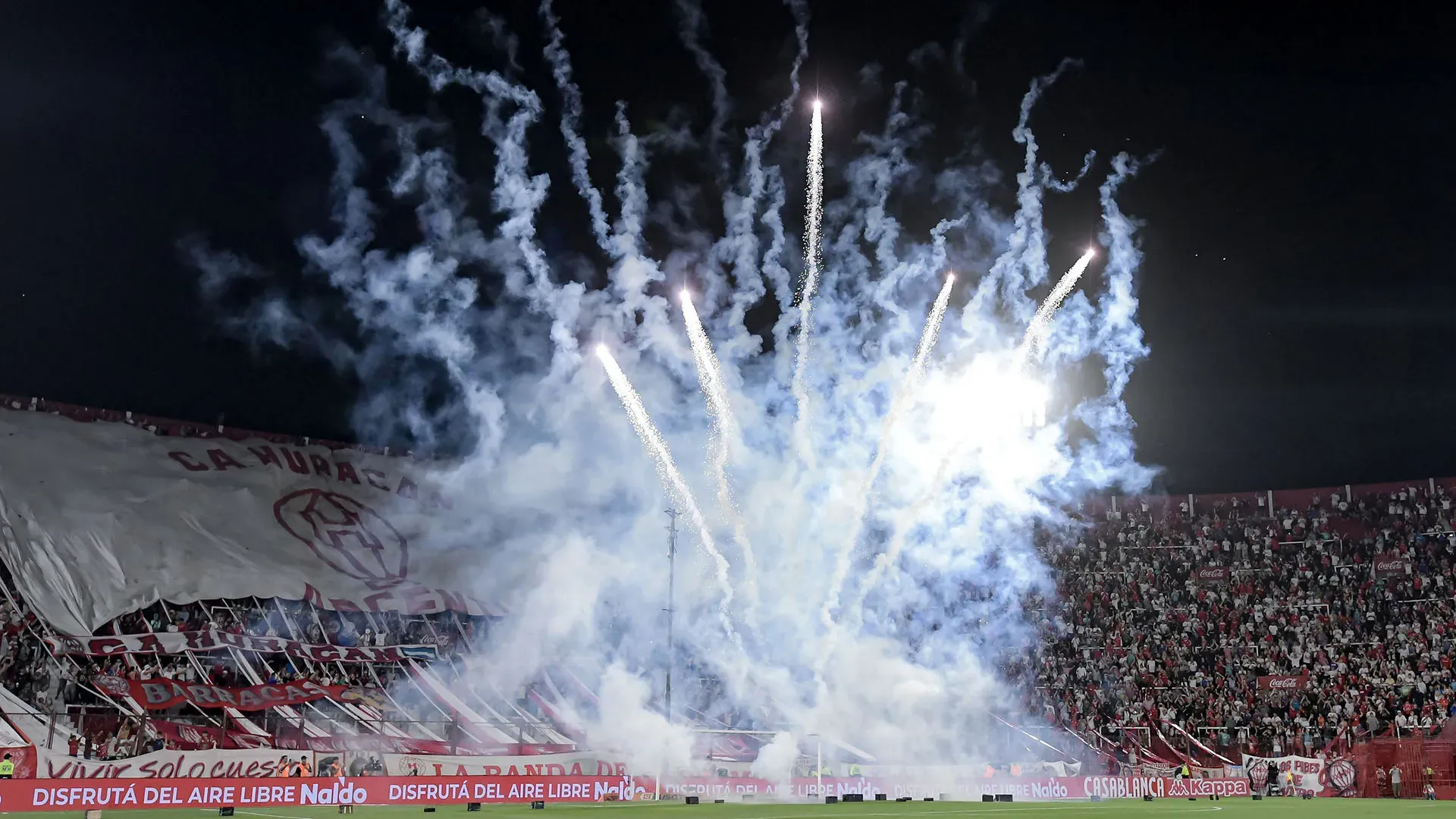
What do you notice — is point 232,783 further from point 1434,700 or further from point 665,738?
point 1434,700

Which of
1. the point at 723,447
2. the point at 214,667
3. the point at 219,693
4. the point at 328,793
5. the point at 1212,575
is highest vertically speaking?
the point at 723,447

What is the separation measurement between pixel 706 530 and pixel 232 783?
20.7m

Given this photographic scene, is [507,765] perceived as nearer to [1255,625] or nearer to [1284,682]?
[1284,682]

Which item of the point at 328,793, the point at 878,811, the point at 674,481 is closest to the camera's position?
the point at 878,811

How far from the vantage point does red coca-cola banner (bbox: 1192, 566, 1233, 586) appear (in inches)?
1960

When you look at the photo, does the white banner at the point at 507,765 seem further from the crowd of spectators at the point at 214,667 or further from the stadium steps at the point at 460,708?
the crowd of spectators at the point at 214,667

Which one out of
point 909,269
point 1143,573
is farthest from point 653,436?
point 1143,573

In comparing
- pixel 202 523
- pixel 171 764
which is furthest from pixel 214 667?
pixel 171 764

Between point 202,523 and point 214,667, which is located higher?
point 202,523

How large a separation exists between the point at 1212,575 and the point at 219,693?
3723cm

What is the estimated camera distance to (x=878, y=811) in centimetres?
2597

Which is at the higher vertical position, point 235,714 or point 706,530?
point 706,530

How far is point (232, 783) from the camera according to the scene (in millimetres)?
28328

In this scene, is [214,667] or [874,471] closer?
[214,667]
